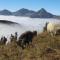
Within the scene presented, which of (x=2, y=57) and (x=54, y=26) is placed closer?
(x=2, y=57)

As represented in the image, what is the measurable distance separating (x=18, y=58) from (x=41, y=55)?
1.08 m

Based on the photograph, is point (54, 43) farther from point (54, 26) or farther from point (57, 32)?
point (54, 26)

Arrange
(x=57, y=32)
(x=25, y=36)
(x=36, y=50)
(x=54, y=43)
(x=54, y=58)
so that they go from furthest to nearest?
(x=57, y=32) → (x=25, y=36) → (x=54, y=43) → (x=36, y=50) → (x=54, y=58)

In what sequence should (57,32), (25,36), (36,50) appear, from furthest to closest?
(57,32) < (25,36) < (36,50)

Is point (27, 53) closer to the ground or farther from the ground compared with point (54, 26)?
closer to the ground

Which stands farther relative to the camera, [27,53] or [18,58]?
[27,53]

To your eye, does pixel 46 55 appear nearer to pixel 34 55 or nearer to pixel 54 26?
pixel 34 55

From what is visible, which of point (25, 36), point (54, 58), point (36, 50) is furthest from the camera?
point (25, 36)

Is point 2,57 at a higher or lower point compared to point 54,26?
lower

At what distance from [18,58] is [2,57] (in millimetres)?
690

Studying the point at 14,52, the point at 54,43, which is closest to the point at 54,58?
the point at 14,52

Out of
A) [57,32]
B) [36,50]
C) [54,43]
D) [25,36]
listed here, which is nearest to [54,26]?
[57,32]

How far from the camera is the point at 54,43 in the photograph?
47.7 feet

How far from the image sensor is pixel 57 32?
69.2 ft
